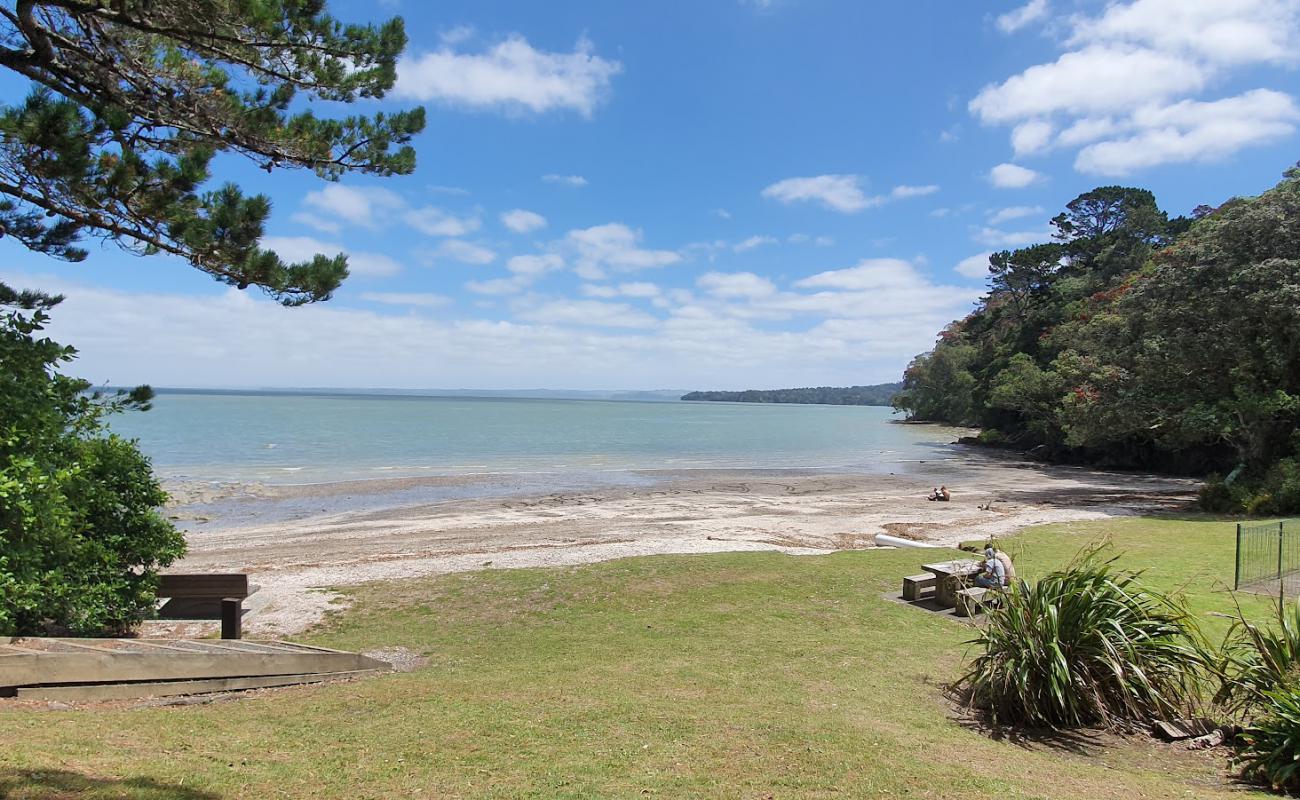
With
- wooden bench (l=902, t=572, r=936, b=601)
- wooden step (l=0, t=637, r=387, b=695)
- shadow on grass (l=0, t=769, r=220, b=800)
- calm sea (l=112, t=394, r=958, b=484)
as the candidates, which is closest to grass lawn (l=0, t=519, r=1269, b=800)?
shadow on grass (l=0, t=769, r=220, b=800)

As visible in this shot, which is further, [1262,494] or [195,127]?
[1262,494]

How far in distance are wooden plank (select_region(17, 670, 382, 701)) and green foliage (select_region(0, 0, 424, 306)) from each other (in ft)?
11.7

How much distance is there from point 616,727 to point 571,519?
18757 mm

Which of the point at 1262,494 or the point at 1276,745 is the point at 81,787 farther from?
the point at 1262,494

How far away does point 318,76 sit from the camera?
5945 millimetres

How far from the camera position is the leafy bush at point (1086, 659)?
580cm

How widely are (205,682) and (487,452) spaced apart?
49.3 meters

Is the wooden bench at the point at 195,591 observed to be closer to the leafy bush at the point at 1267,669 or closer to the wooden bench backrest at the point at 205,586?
the wooden bench backrest at the point at 205,586

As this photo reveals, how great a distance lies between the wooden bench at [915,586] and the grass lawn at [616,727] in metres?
0.74

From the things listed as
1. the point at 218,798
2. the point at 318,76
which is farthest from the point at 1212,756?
the point at 318,76

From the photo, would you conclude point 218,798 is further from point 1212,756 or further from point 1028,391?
point 1028,391

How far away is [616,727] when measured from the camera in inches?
208

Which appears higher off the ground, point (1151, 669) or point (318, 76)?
point (318, 76)

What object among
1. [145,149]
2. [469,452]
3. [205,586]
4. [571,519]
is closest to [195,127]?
[145,149]
